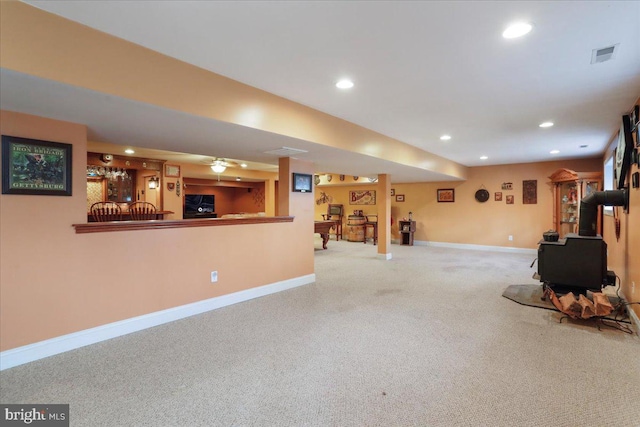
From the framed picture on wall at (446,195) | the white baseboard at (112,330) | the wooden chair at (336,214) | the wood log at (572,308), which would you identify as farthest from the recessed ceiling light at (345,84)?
the wooden chair at (336,214)

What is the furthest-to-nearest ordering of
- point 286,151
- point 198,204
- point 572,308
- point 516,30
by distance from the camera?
1. point 198,204
2. point 286,151
3. point 572,308
4. point 516,30

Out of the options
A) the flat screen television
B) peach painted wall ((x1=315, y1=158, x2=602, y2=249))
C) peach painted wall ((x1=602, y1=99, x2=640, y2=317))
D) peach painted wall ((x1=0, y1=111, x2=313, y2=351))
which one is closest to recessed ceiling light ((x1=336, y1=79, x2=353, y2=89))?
peach painted wall ((x1=0, y1=111, x2=313, y2=351))

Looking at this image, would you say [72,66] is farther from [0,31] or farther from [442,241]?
[442,241]

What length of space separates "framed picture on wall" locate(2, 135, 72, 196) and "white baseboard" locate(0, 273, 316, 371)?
1.26 metres

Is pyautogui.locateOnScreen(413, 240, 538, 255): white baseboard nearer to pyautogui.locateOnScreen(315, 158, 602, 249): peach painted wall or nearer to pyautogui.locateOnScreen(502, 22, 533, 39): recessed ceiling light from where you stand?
pyautogui.locateOnScreen(315, 158, 602, 249): peach painted wall

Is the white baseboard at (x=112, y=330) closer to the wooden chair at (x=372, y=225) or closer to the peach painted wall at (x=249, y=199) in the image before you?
the wooden chair at (x=372, y=225)

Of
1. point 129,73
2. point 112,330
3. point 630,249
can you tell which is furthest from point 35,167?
point 630,249

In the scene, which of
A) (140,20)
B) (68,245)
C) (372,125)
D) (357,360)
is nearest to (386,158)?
(372,125)

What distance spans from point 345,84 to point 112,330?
3232mm

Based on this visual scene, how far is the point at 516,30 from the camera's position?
199 cm

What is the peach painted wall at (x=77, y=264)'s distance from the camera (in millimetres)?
2438

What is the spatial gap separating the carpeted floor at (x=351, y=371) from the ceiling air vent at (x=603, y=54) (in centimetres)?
238

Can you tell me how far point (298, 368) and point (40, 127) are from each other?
9.53ft

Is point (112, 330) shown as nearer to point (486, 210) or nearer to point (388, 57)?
point (388, 57)
